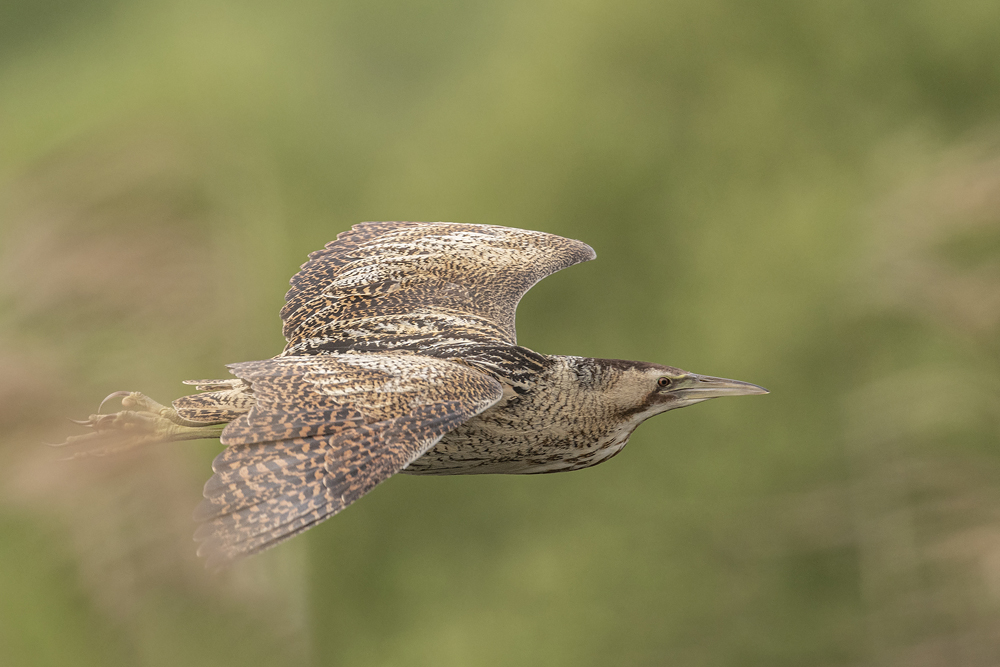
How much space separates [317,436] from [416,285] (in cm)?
233

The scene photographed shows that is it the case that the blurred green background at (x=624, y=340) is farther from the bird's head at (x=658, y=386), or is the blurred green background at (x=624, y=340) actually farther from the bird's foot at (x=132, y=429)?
the bird's head at (x=658, y=386)

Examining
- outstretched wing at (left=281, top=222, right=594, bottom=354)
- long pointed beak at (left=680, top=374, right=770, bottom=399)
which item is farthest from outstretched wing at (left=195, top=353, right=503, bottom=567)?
long pointed beak at (left=680, top=374, right=770, bottom=399)

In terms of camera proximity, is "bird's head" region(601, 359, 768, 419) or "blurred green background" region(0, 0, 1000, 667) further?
"blurred green background" region(0, 0, 1000, 667)

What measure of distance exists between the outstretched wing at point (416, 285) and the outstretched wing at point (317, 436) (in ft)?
3.05

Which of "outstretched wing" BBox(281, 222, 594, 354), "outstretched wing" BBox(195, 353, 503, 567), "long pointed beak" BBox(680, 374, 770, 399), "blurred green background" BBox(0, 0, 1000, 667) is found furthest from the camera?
"blurred green background" BBox(0, 0, 1000, 667)

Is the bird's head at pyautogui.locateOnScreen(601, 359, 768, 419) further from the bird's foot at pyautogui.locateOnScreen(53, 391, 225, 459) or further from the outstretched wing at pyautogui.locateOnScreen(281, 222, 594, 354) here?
the bird's foot at pyautogui.locateOnScreen(53, 391, 225, 459)

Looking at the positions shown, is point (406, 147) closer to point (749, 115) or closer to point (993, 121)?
point (749, 115)

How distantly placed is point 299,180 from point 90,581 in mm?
10989

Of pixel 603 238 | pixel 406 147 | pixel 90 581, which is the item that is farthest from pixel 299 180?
pixel 90 581

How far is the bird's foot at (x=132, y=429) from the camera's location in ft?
18.8

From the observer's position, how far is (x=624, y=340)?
787 inches

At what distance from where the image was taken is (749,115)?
21.6 m

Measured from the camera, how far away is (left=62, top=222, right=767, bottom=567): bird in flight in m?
4.05

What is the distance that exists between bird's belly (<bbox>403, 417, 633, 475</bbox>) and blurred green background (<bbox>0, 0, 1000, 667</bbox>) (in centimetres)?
1023
